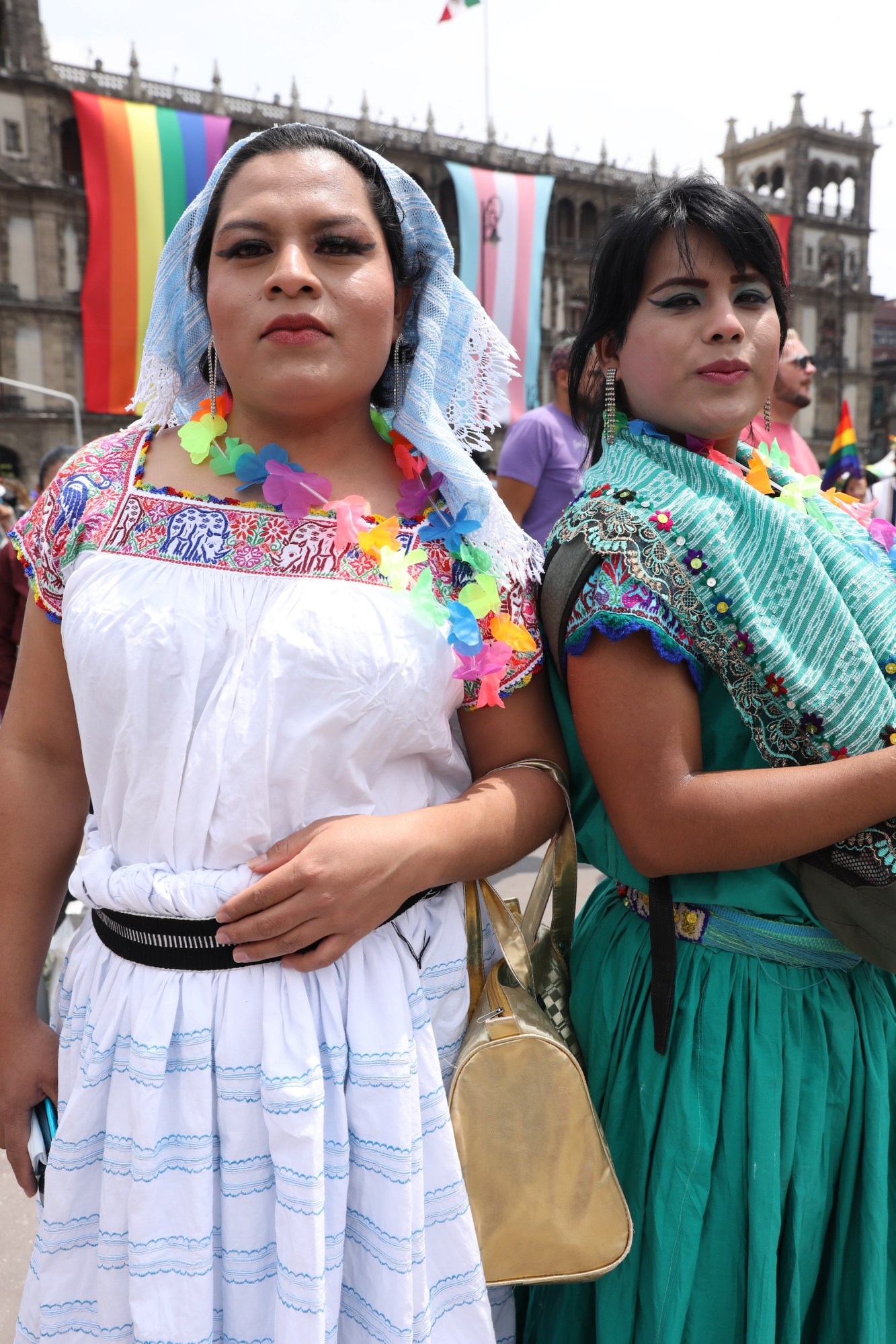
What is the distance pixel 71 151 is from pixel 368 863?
29445mm

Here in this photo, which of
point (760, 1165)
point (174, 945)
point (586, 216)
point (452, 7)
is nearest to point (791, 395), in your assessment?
point (760, 1165)

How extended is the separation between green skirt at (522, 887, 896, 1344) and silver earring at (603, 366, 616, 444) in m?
0.73

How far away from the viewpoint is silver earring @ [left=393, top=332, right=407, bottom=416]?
54.7 inches

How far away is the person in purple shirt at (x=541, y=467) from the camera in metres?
3.84

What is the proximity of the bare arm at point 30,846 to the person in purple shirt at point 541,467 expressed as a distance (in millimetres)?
2716

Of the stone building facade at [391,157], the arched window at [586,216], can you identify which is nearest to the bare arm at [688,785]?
the stone building facade at [391,157]

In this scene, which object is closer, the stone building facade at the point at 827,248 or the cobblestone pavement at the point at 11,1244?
the cobblestone pavement at the point at 11,1244

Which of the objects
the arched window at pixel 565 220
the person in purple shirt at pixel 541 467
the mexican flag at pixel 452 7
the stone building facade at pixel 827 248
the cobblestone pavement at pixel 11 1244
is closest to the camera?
the cobblestone pavement at pixel 11 1244

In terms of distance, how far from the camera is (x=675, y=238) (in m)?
1.31

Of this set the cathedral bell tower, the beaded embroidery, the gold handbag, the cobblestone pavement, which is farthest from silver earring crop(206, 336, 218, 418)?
the cathedral bell tower

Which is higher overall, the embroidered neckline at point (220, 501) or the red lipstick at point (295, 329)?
the red lipstick at point (295, 329)

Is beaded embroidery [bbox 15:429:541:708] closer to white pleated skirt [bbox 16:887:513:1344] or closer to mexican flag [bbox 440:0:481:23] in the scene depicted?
white pleated skirt [bbox 16:887:513:1344]

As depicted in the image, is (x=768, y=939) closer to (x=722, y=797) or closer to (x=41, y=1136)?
(x=722, y=797)

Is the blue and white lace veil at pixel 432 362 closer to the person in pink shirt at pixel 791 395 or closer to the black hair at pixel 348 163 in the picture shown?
the black hair at pixel 348 163
